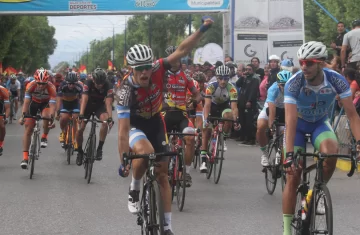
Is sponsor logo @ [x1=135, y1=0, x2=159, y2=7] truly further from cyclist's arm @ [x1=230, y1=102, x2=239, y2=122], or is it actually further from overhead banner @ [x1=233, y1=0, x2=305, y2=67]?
cyclist's arm @ [x1=230, y1=102, x2=239, y2=122]

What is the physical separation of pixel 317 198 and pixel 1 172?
30.2 feet

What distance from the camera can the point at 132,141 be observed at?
26.0 feet

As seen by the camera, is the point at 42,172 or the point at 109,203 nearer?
the point at 109,203

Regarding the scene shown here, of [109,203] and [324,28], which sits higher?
[324,28]

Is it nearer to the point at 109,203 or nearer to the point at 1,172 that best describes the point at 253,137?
the point at 1,172

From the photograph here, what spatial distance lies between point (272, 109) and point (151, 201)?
4.86 m

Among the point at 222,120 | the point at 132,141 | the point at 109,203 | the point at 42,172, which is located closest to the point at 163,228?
the point at 132,141

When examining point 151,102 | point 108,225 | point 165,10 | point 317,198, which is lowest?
point 108,225

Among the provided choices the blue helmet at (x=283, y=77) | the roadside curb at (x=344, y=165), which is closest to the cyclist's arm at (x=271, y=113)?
the blue helmet at (x=283, y=77)

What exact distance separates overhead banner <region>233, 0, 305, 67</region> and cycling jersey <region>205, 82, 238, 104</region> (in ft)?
39.0

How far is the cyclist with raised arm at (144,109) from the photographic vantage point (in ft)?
25.1

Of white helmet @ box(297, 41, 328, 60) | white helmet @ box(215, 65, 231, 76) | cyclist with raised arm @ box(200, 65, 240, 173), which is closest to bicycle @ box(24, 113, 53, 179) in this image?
cyclist with raised arm @ box(200, 65, 240, 173)

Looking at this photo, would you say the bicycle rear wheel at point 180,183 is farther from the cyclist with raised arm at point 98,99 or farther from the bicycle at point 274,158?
the cyclist with raised arm at point 98,99

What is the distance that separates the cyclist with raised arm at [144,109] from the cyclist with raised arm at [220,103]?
16.4 feet
